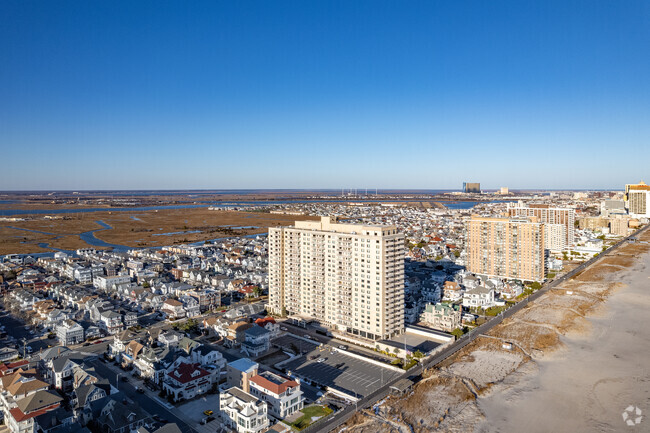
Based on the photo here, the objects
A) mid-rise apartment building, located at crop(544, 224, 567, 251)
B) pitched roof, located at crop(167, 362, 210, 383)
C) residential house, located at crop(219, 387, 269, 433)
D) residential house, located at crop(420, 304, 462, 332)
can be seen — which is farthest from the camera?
mid-rise apartment building, located at crop(544, 224, 567, 251)

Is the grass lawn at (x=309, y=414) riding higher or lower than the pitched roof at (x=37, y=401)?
lower

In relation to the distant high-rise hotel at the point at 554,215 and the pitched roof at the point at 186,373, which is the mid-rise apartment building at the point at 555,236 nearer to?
the distant high-rise hotel at the point at 554,215

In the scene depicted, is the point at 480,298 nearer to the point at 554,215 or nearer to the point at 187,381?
the point at 187,381

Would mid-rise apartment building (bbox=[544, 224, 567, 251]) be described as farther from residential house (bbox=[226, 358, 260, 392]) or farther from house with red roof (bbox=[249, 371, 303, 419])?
residential house (bbox=[226, 358, 260, 392])

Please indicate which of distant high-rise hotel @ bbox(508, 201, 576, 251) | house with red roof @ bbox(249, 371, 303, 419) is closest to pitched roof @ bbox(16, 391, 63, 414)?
house with red roof @ bbox(249, 371, 303, 419)

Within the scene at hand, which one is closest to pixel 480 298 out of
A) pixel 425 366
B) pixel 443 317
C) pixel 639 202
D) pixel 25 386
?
pixel 443 317

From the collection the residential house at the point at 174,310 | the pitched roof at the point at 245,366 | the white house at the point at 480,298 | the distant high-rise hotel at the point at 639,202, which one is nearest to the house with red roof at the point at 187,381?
the pitched roof at the point at 245,366
